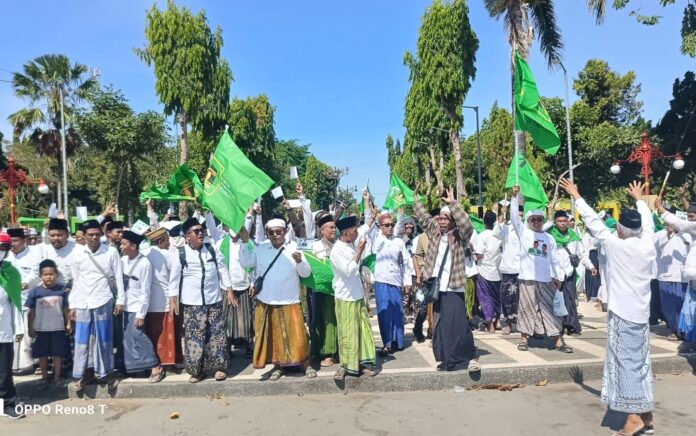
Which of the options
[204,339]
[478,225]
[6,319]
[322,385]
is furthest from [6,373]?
[478,225]

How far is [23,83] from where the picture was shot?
26.2 meters

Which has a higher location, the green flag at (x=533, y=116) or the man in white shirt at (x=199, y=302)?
the green flag at (x=533, y=116)

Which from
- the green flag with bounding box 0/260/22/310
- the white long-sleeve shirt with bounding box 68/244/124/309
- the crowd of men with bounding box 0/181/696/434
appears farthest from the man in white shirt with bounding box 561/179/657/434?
the green flag with bounding box 0/260/22/310

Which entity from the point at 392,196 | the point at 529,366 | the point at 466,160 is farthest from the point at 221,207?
the point at 466,160

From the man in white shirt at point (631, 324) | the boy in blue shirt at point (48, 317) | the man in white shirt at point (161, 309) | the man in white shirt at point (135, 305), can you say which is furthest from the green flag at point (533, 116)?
the boy in blue shirt at point (48, 317)

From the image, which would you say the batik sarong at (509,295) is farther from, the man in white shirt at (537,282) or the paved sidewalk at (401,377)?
the paved sidewalk at (401,377)

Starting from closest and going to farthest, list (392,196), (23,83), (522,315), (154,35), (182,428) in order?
1. (182,428)
2. (522,315)
3. (392,196)
4. (154,35)
5. (23,83)

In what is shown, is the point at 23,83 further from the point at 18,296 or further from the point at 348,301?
the point at 348,301

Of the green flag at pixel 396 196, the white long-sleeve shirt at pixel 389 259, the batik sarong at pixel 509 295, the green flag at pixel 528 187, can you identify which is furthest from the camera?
the green flag at pixel 396 196

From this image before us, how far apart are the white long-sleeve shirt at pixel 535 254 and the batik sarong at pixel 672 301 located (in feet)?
6.70

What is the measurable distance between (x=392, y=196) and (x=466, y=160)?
34.2m

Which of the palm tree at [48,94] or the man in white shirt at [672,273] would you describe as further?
the palm tree at [48,94]

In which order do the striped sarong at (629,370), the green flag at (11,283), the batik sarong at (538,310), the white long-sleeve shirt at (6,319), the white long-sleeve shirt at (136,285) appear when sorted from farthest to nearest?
the batik sarong at (538,310) < the white long-sleeve shirt at (136,285) < the green flag at (11,283) < the white long-sleeve shirt at (6,319) < the striped sarong at (629,370)

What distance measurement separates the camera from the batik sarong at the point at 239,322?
265 inches
